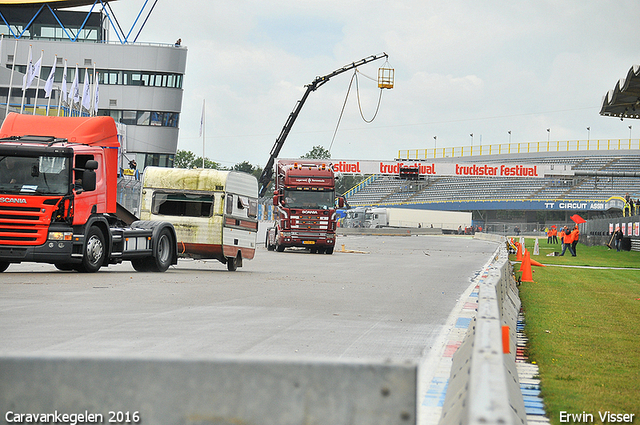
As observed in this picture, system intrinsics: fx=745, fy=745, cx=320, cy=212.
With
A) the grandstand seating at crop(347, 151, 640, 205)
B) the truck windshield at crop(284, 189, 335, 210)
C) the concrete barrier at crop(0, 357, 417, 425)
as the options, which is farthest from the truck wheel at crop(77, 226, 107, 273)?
the grandstand seating at crop(347, 151, 640, 205)

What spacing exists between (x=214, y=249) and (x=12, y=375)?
55.8 ft

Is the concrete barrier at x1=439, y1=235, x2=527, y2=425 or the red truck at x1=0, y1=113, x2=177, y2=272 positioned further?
the red truck at x1=0, y1=113, x2=177, y2=272

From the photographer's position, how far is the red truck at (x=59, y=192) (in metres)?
15.6

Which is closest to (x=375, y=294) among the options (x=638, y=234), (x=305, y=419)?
(x=305, y=419)

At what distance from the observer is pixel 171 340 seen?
303 inches

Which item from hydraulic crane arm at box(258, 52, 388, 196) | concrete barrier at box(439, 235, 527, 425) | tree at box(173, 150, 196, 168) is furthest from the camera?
tree at box(173, 150, 196, 168)

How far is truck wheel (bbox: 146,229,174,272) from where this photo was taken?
60.8 ft

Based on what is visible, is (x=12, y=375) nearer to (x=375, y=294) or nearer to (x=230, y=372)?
(x=230, y=372)

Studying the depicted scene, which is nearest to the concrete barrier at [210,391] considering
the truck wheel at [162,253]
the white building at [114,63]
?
the truck wheel at [162,253]

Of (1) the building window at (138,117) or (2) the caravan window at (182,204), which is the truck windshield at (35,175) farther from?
(1) the building window at (138,117)

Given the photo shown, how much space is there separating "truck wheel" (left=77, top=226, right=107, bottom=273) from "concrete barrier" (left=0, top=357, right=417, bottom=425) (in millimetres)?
13694

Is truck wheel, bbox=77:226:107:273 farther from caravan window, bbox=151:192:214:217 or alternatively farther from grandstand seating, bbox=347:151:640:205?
grandstand seating, bbox=347:151:640:205

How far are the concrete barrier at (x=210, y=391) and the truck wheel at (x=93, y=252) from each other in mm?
13694

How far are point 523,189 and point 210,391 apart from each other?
325 ft
